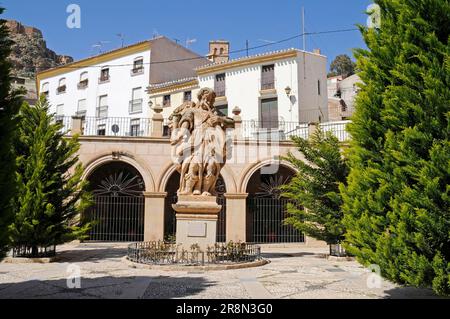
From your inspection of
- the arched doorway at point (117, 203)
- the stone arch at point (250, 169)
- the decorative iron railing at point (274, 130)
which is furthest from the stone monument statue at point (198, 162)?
the decorative iron railing at point (274, 130)

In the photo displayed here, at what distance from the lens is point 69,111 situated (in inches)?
1405

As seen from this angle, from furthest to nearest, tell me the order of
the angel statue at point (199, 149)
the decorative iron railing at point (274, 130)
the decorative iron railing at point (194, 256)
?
the decorative iron railing at point (274, 130) → the angel statue at point (199, 149) → the decorative iron railing at point (194, 256)

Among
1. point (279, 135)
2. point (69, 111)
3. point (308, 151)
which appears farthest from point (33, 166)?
point (69, 111)

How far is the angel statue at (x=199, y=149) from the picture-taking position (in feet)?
33.4

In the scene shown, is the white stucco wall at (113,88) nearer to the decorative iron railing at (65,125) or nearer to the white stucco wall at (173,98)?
the white stucco wall at (173,98)

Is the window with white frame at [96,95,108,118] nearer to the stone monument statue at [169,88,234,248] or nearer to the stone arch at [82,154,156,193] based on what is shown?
the stone arch at [82,154,156,193]

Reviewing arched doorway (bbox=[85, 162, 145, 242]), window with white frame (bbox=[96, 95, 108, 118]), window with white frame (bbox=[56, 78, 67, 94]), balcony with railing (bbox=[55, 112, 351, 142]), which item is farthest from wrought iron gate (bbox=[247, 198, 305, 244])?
window with white frame (bbox=[56, 78, 67, 94])

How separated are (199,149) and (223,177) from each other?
8.17m

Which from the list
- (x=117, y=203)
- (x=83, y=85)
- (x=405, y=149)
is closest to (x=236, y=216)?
(x=117, y=203)

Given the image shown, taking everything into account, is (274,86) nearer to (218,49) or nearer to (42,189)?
(218,49)

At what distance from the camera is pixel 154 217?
58.2 ft

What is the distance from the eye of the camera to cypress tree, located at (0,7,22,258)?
16.5 feet

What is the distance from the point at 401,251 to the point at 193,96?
25930 mm

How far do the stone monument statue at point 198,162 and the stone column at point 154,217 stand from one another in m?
7.81
